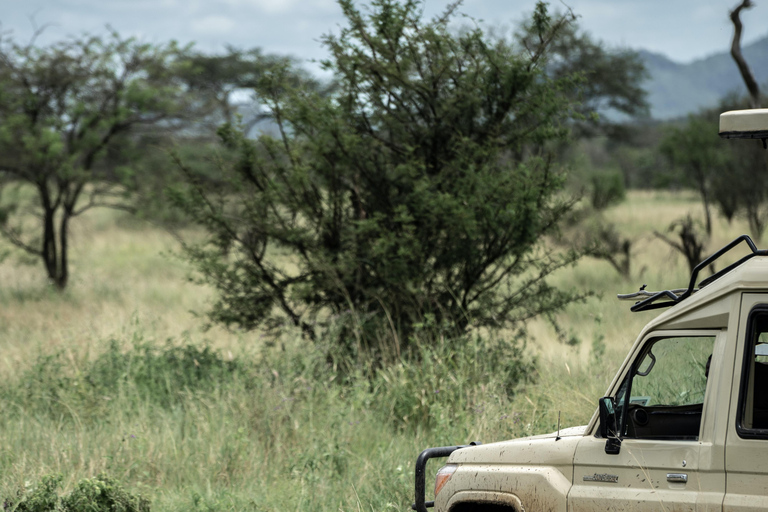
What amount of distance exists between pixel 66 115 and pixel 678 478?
1545 centimetres

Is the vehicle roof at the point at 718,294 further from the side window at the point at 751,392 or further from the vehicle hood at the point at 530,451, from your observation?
the vehicle hood at the point at 530,451

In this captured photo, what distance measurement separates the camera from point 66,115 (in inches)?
630

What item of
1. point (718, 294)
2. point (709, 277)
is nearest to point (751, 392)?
point (718, 294)

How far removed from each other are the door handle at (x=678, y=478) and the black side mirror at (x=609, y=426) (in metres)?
0.23

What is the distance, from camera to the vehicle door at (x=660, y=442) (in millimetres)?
3004

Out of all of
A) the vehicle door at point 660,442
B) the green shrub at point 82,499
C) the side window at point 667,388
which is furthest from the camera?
the green shrub at point 82,499

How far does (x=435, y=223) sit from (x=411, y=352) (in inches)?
51.6

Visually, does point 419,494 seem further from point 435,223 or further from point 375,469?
point 435,223

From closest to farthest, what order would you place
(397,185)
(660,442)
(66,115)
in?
(660,442) < (397,185) < (66,115)

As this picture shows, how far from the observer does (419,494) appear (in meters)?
4.01

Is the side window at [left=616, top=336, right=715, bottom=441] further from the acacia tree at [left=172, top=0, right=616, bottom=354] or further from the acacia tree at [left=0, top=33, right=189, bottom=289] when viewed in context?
the acacia tree at [left=0, top=33, right=189, bottom=289]

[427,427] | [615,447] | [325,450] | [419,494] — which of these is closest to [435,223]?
[427,427]

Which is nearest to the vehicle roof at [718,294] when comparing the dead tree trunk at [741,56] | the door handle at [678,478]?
the door handle at [678,478]

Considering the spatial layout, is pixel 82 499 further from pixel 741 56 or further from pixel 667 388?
pixel 741 56
